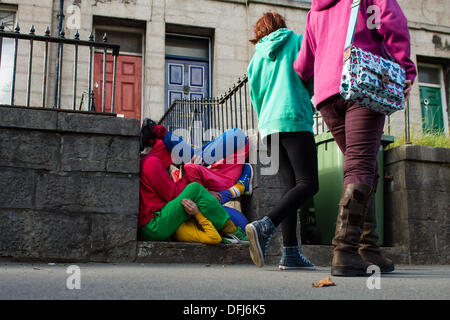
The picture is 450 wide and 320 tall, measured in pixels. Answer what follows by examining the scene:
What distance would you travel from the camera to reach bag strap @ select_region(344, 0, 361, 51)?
3061 millimetres

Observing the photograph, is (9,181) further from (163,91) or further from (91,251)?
(163,91)

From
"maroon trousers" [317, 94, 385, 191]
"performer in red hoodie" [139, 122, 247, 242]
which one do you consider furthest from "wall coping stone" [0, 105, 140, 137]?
"maroon trousers" [317, 94, 385, 191]

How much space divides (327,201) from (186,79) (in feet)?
22.7

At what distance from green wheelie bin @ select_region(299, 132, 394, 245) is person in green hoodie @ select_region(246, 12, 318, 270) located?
210cm

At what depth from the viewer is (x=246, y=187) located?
5.06m

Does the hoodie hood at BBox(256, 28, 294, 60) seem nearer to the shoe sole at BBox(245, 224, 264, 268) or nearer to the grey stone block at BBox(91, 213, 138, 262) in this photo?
the shoe sole at BBox(245, 224, 264, 268)

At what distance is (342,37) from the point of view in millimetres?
3213

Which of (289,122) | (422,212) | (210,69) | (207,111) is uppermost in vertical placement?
(210,69)

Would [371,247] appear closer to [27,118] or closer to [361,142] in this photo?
[361,142]

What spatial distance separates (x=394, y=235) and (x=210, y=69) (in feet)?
24.5

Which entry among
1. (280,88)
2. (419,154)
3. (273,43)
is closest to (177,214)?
(280,88)

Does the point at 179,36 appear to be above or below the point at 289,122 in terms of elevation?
above
